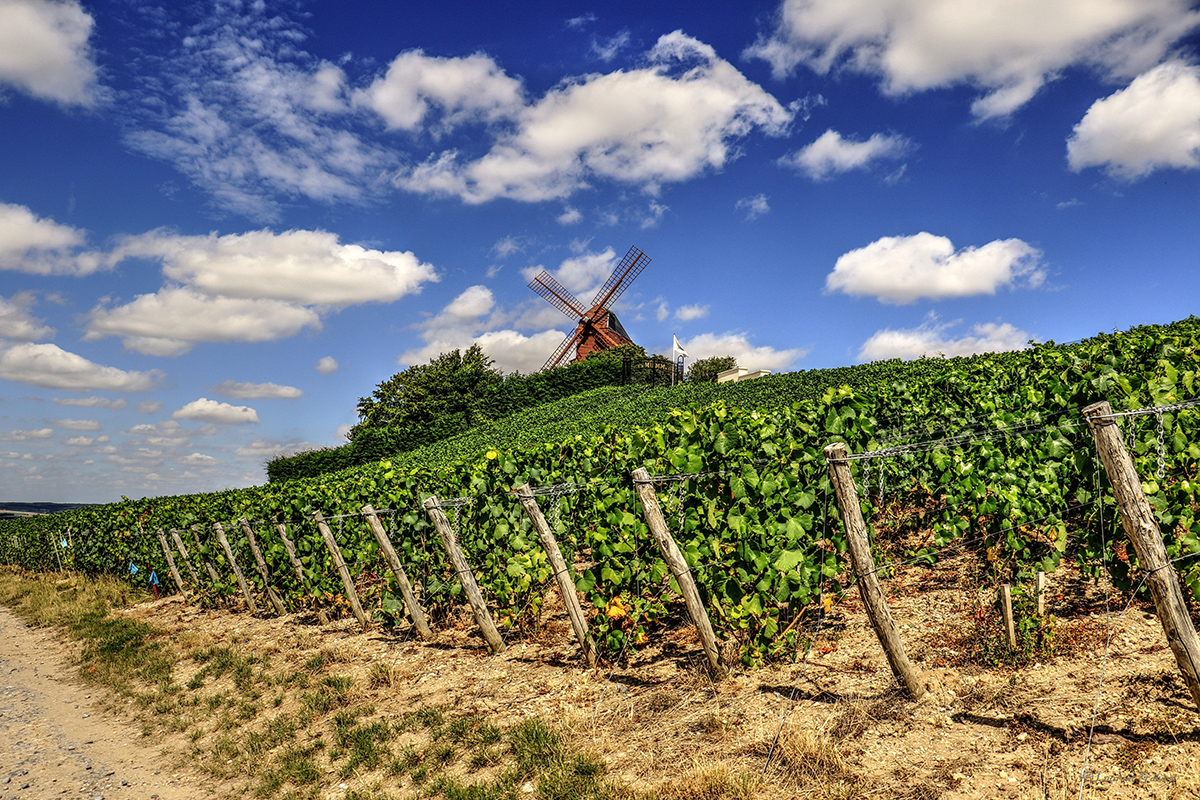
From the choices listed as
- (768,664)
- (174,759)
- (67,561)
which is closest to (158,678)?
(174,759)

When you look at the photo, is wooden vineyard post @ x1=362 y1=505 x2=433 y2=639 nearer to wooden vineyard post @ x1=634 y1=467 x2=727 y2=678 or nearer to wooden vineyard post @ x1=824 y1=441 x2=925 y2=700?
wooden vineyard post @ x1=634 y1=467 x2=727 y2=678

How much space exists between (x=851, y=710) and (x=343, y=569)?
6486 millimetres

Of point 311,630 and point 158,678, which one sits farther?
point 311,630

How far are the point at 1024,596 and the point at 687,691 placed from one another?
2.44 m

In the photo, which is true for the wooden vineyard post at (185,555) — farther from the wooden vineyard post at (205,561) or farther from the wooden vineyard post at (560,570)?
the wooden vineyard post at (560,570)

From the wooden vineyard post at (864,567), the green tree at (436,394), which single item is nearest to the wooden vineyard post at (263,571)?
the wooden vineyard post at (864,567)

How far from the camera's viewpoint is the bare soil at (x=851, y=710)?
315cm

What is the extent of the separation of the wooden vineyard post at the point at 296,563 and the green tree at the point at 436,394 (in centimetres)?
3159

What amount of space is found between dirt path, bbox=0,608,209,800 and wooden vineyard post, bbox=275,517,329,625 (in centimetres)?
246

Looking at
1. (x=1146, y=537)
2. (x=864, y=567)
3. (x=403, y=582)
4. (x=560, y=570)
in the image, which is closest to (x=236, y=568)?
(x=403, y=582)

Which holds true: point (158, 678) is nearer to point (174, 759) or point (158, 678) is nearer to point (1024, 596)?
point (174, 759)

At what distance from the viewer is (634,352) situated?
46.0m

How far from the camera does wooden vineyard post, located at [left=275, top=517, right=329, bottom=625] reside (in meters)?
8.94

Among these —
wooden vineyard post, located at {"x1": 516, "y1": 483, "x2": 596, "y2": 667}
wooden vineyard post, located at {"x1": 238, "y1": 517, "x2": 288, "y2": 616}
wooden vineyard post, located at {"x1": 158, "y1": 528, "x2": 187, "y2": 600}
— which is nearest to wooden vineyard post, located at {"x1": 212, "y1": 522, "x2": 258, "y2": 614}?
wooden vineyard post, located at {"x1": 238, "y1": 517, "x2": 288, "y2": 616}
